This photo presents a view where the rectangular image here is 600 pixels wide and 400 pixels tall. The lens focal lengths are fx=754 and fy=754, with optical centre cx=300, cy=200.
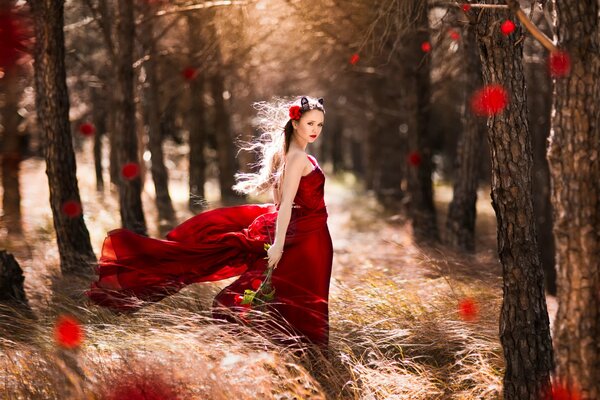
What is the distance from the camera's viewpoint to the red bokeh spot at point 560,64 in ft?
11.2

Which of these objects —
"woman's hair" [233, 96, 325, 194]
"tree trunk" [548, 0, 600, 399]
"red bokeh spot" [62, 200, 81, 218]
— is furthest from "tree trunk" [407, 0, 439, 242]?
"tree trunk" [548, 0, 600, 399]

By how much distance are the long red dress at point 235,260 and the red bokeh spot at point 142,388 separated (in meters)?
1.04

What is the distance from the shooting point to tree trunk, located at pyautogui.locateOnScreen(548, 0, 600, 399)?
134 inches

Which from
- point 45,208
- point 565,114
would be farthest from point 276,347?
point 45,208

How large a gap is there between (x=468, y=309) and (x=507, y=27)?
2.23 m

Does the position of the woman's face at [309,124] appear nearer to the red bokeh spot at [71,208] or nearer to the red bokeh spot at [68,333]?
the red bokeh spot at [68,333]

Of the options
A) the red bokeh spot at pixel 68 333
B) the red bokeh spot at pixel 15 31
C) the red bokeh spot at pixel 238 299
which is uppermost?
the red bokeh spot at pixel 15 31

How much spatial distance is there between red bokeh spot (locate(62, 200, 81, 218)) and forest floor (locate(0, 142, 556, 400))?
817 mm

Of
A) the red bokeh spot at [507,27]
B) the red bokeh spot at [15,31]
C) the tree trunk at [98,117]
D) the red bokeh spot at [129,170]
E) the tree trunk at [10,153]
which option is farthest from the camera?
the tree trunk at [98,117]

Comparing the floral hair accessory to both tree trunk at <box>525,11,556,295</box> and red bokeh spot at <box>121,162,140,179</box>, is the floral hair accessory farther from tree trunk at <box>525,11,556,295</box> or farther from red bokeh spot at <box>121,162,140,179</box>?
tree trunk at <box>525,11,556,295</box>

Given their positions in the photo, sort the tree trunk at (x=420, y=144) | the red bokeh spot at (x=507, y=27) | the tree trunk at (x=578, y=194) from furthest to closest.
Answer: the tree trunk at (x=420, y=144), the red bokeh spot at (x=507, y=27), the tree trunk at (x=578, y=194)

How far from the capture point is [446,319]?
5.46 meters

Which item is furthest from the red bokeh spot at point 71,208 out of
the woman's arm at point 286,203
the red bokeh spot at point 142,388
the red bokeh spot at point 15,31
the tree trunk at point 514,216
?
the tree trunk at point 514,216

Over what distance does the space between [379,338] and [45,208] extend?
10436 millimetres
